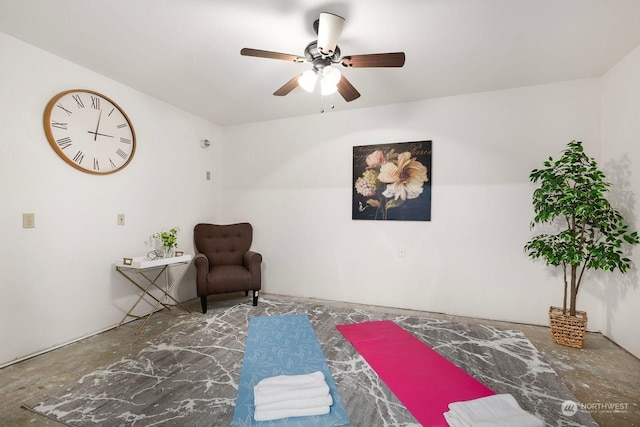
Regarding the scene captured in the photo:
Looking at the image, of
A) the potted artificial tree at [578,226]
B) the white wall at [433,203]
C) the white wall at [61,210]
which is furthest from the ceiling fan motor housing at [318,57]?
the white wall at [61,210]

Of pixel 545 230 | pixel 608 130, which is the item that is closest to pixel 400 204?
pixel 545 230

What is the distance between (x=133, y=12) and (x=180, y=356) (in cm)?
247

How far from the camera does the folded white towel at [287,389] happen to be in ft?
5.22

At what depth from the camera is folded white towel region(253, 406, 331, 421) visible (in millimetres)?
1512

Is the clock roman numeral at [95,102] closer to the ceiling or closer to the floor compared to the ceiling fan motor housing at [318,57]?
closer to the floor

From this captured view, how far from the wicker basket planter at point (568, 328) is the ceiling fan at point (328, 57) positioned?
2.52 metres

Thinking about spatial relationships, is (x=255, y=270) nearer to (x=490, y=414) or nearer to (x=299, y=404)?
(x=299, y=404)

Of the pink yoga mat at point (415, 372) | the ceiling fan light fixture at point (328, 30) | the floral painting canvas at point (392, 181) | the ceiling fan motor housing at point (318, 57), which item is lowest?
the pink yoga mat at point (415, 372)

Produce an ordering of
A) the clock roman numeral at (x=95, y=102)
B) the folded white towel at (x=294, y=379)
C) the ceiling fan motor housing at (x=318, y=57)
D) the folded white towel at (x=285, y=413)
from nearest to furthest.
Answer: the folded white towel at (x=285, y=413) < the folded white towel at (x=294, y=379) < the ceiling fan motor housing at (x=318, y=57) < the clock roman numeral at (x=95, y=102)

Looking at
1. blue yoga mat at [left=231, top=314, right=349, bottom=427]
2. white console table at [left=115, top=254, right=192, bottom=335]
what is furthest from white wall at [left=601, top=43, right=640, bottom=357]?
white console table at [left=115, top=254, right=192, bottom=335]

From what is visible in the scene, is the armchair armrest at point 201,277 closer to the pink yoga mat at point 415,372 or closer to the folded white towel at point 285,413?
the pink yoga mat at point 415,372

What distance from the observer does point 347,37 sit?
2076 millimetres

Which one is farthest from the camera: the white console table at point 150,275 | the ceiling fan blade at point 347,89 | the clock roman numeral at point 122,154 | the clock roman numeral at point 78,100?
the clock roman numeral at point 122,154

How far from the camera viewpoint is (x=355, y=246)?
3.54m
